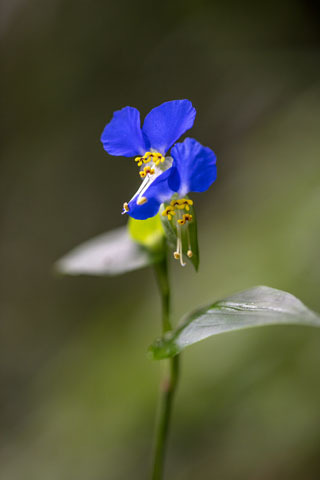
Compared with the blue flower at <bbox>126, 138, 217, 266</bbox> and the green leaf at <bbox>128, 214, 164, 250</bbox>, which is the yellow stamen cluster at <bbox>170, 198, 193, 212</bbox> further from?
the green leaf at <bbox>128, 214, 164, 250</bbox>

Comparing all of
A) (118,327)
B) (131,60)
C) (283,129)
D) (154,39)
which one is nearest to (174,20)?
(154,39)

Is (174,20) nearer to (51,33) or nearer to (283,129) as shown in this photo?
(51,33)

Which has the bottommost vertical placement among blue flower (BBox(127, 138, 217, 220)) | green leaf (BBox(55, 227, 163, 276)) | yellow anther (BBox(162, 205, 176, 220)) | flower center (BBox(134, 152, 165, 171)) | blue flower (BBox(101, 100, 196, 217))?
green leaf (BBox(55, 227, 163, 276))

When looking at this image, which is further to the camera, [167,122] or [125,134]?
[125,134]

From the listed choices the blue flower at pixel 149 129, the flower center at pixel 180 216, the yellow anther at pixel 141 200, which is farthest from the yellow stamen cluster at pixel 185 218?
the blue flower at pixel 149 129

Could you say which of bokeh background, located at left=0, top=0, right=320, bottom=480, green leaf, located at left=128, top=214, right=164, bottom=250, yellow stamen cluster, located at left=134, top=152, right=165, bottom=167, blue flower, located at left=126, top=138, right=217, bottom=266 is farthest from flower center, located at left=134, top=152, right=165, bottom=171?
bokeh background, located at left=0, top=0, right=320, bottom=480

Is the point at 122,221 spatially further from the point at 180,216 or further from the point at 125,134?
the point at 180,216

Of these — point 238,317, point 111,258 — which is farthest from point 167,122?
point 111,258
